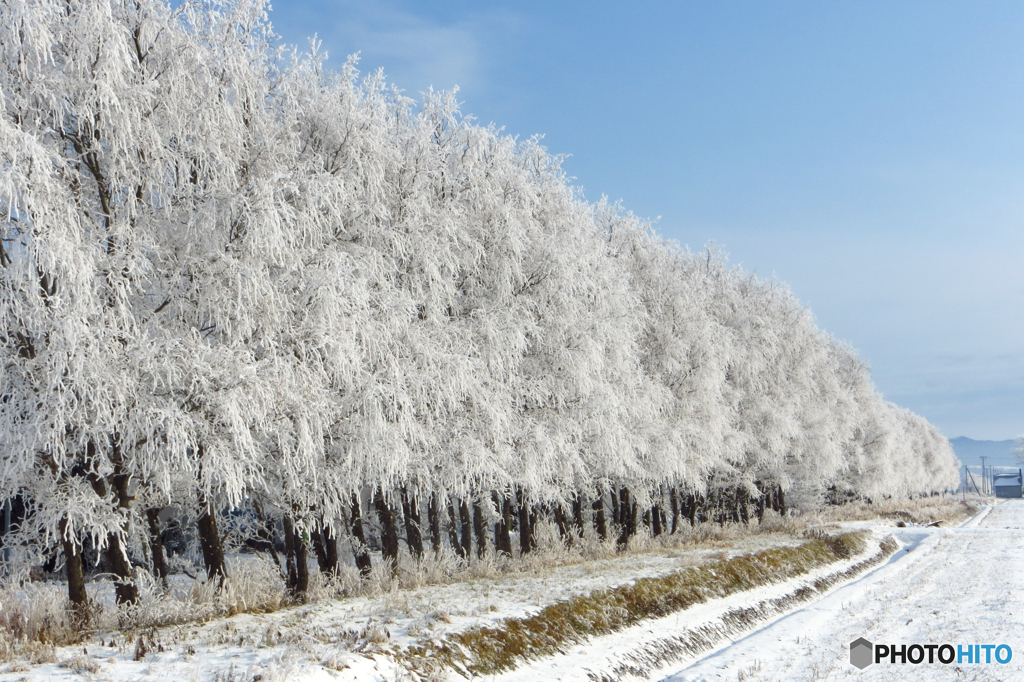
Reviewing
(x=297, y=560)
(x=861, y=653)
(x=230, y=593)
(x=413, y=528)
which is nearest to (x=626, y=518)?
(x=413, y=528)

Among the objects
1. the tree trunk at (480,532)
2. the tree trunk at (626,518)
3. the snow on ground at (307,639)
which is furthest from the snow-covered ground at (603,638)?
the tree trunk at (626,518)

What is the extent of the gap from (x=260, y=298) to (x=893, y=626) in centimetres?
1183

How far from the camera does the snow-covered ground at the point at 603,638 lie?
22.7ft

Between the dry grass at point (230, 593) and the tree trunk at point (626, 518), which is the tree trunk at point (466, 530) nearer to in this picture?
the dry grass at point (230, 593)

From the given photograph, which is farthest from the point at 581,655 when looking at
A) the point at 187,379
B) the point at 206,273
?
the point at 206,273

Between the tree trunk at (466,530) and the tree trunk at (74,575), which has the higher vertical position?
the tree trunk at (74,575)

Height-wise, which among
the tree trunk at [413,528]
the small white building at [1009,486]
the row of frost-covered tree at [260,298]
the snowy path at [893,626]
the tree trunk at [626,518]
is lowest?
the small white building at [1009,486]

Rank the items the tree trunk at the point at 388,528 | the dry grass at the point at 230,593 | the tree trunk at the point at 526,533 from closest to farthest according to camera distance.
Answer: the dry grass at the point at 230,593
the tree trunk at the point at 388,528
the tree trunk at the point at 526,533

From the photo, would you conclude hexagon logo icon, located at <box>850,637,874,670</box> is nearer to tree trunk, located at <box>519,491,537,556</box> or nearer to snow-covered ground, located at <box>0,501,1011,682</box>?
snow-covered ground, located at <box>0,501,1011,682</box>

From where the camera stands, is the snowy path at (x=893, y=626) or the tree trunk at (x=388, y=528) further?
the tree trunk at (x=388, y=528)

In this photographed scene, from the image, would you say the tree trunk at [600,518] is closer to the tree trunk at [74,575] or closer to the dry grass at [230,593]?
the dry grass at [230,593]

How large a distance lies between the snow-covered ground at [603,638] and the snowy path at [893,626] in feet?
0.10

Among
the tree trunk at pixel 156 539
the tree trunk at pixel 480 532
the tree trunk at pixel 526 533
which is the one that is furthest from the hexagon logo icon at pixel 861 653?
the tree trunk at pixel 156 539

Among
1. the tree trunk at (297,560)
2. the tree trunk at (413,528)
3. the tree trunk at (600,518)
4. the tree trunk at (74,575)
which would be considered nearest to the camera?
the tree trunk at (74,575)
